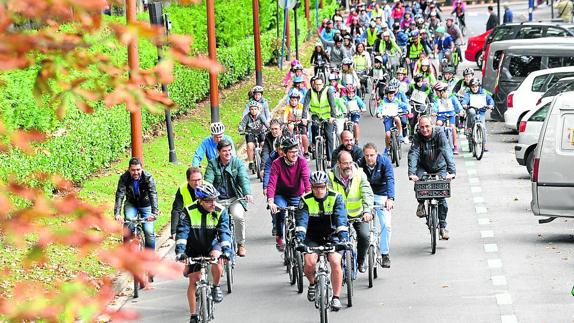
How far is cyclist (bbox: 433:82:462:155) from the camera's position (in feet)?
84.7

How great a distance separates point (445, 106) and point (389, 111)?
1.06 meters

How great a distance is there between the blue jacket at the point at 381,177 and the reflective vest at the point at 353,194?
3.14 feet

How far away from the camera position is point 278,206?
1656 cm

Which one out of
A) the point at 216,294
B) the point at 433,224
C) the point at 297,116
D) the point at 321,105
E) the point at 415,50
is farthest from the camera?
the point at 415,50

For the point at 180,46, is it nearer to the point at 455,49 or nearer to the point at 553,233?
the point at 553,233

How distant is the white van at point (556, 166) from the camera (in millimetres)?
17141

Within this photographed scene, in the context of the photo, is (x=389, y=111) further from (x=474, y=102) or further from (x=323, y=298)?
(x=323, y=298)

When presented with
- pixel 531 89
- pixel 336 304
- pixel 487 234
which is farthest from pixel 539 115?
pixel 336 304

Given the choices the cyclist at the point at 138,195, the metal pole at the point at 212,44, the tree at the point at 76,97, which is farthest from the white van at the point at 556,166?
the tree at the point at 76,97

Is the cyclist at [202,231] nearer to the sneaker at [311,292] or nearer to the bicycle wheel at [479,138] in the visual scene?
the sneaker at [311,292]

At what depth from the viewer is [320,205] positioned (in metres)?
14.1

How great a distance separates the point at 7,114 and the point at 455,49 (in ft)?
83.0

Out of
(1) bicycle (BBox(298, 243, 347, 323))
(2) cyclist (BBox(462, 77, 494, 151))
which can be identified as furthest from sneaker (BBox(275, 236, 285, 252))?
(2) cyclist (BBox(462, 77, 494, 151))

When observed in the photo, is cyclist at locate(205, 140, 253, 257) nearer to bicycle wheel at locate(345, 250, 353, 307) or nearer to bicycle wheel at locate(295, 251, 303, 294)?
bicycle wheel at locate(295, 251, 303, 294)
